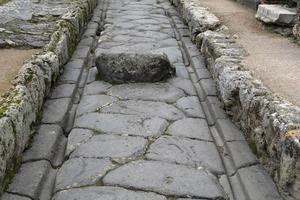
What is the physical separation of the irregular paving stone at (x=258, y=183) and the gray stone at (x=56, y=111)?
1943 millimetres

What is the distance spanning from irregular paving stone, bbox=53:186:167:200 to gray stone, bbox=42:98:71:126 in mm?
1203

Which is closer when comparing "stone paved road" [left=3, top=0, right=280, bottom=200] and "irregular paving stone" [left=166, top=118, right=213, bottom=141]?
"stone paved road" [left=3, top=0, right=280, bottom=200]

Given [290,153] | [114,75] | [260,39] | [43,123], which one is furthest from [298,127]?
[260,39]

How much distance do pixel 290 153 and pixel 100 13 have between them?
7.51m

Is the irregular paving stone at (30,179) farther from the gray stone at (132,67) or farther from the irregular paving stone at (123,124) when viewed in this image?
the gray stone at (132,67)

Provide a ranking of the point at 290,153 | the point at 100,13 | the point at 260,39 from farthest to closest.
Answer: the point at 100,13
the point at 260,39
the point at 290,153

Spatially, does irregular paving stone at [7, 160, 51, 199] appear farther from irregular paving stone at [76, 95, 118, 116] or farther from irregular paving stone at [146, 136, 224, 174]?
irregular paving stone at [76, 95, 118, 116]

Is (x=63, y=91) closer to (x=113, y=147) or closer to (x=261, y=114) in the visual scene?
(x=113, y=147)

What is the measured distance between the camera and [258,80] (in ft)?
13.9

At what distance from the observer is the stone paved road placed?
10.9 ft

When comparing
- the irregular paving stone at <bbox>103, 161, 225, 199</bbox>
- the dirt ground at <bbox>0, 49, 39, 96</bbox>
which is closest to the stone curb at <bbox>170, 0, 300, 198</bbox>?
the irregular paving stone at <bbox>103, 161, 225, 199</bbox>

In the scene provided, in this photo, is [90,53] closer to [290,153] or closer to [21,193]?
[21,193]

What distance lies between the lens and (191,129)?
4.37m

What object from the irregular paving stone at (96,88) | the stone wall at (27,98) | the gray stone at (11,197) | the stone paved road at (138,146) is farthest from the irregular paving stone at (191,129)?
the gray stone at (11,197)
